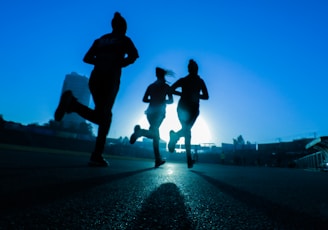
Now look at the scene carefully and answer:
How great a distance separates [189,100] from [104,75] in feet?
7.14

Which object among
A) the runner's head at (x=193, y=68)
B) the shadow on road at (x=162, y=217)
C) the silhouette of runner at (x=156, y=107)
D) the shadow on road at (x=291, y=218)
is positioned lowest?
the shadow on road at (x=291, y=218)

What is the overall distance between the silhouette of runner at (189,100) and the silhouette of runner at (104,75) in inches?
68.4

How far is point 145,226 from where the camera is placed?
0.64 metres

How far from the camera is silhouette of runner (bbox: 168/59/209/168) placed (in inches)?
186

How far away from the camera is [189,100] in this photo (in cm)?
470

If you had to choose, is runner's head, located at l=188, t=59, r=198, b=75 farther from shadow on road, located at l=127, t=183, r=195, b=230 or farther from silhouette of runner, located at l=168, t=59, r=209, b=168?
shadow on road, located at l=127, t=183, r=195, b=230

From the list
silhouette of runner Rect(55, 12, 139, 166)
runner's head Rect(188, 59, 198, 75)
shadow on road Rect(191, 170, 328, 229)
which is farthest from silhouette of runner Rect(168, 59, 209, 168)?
shadow on road Rect(191, 170, 328, 229)

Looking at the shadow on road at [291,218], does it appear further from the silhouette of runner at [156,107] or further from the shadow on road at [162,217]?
the silhouette of runner at [156,107]

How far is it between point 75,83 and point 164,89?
14421cm

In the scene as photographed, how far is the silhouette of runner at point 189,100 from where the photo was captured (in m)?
4.72

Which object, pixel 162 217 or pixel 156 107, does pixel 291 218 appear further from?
pixel 156 107

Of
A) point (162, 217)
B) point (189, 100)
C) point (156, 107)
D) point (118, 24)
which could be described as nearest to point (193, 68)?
point (189, 100)

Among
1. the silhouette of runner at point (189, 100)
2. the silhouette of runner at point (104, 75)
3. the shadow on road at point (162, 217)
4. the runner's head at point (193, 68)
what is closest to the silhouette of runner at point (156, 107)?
the silhouette of runner at point (189, 100)

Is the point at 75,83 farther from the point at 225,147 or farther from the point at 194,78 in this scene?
the point at 194,78
